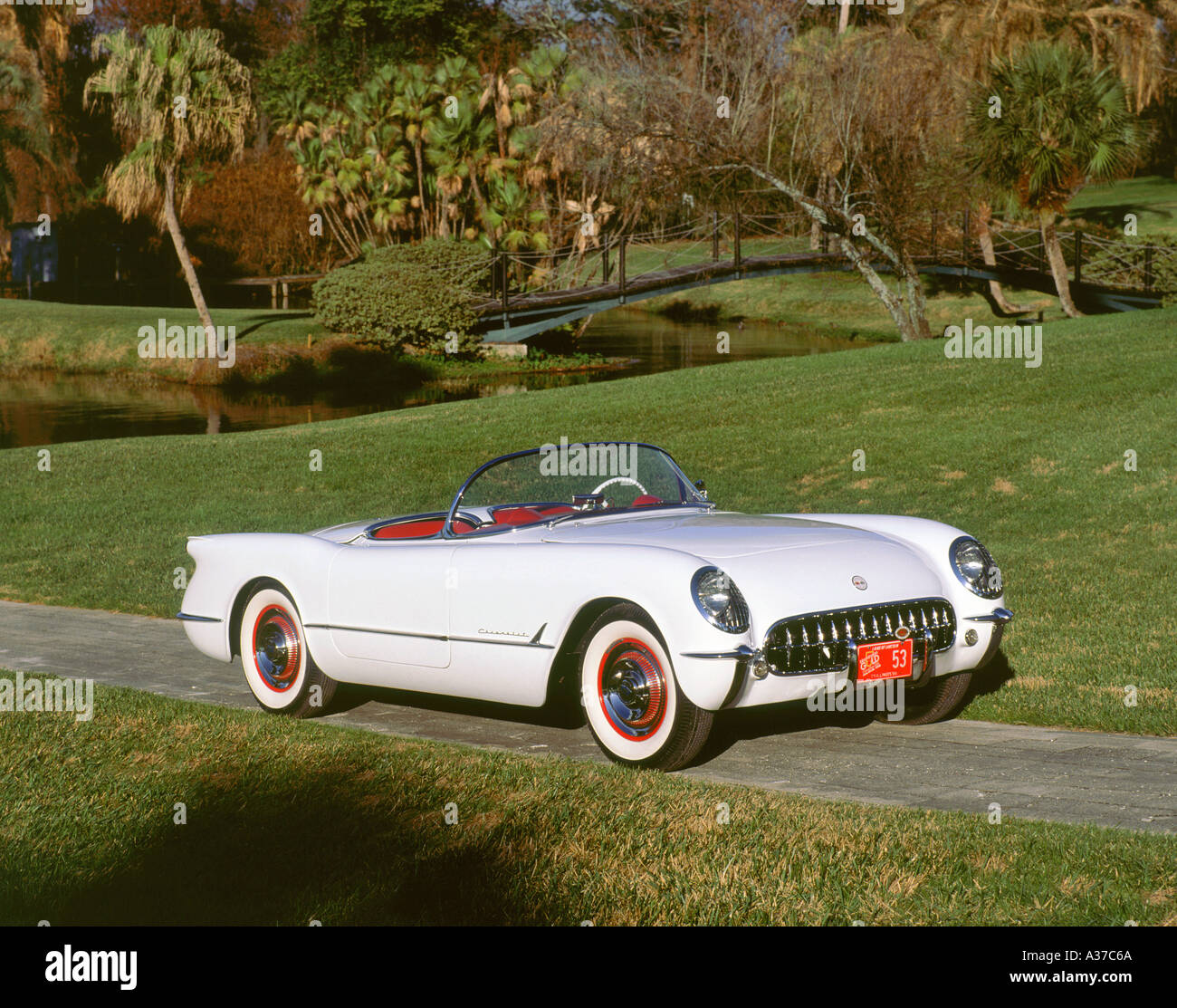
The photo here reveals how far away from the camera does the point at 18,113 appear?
164 feet

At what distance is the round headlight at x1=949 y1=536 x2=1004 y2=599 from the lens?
21.2 feet

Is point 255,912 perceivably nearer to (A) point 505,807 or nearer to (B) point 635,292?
(A) point 505,807

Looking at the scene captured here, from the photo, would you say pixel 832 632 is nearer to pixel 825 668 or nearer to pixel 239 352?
pixel 825 668

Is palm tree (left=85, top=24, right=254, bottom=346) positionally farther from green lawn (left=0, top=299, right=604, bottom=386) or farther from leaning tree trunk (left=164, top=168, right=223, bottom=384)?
green lawn (left=0, top=299, right=604, bottom=386)

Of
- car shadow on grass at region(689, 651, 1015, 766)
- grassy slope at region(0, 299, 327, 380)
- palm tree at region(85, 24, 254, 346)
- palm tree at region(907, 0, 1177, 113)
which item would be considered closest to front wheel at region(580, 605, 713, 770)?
car shadow on grass at region(689, 651, 1015, 766)

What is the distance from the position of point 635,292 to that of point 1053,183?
981 cm

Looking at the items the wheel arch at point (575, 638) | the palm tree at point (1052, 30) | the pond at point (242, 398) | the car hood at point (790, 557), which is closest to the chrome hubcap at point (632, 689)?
the wheel arch at point (575, 638)

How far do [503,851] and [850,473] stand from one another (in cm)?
1227

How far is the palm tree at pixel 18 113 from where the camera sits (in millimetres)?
45938

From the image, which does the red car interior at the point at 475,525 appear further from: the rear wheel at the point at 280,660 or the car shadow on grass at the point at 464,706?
the car shadow on grass at the point at 464,706

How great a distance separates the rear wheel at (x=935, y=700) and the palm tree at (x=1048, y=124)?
916 inches

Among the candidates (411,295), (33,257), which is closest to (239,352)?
(411,295)

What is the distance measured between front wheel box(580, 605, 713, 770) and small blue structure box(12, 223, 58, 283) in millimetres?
61739

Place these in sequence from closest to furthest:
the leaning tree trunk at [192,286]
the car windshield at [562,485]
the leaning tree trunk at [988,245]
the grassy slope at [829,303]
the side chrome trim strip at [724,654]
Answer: the side chrome trim strip at [724,654] < the car windshield at [562,485] < the leaning tree trunk at [988,245] < the leaning tree trunk at [192,286] < the grassy slope at [829,303]
